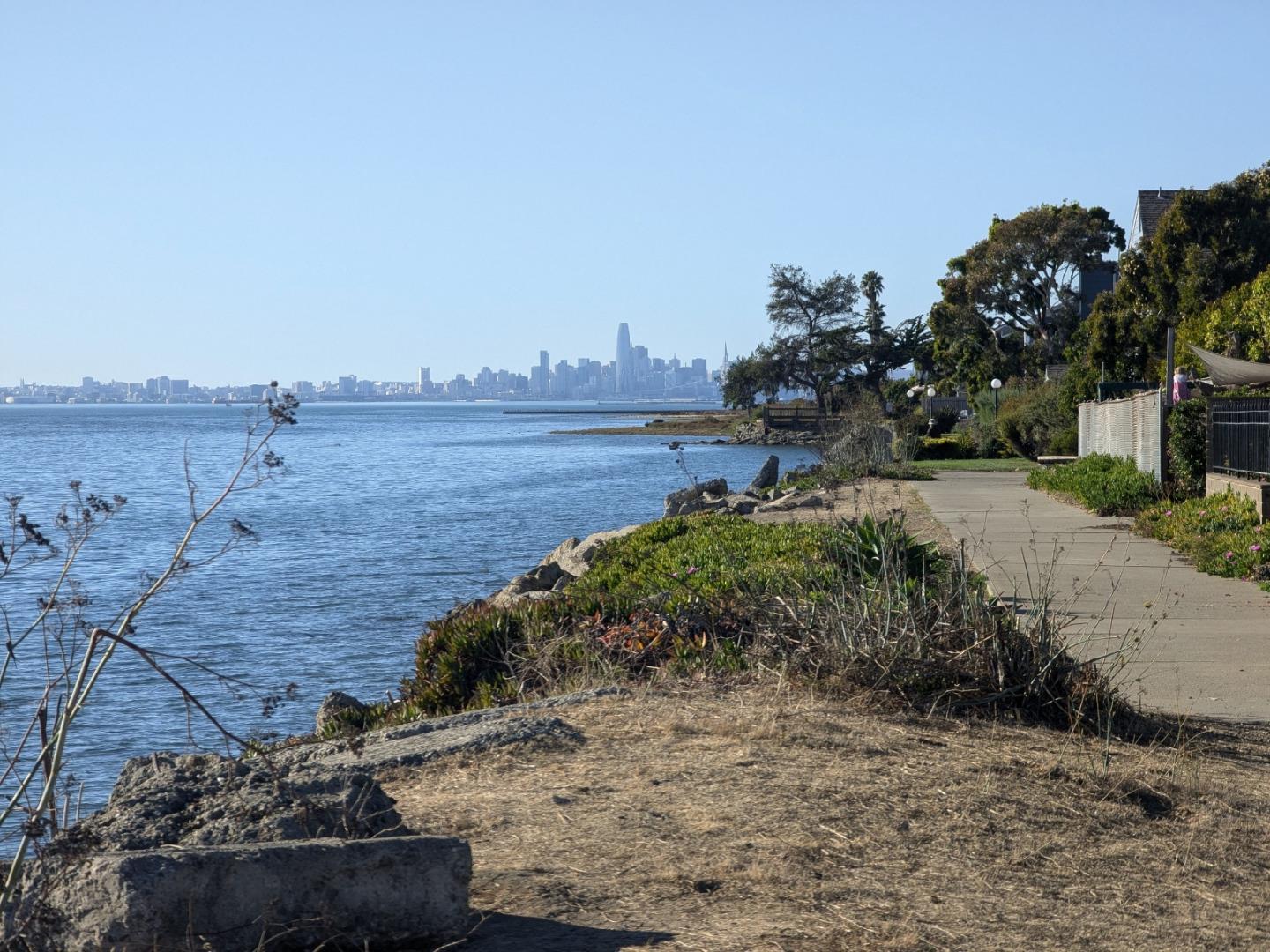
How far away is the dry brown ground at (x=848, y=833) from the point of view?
418 centimetres

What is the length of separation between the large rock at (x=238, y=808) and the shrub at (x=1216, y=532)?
33.4 feet

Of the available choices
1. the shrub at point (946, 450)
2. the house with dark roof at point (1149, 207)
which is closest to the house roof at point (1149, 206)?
the house with dark roof at point (1149, 207)

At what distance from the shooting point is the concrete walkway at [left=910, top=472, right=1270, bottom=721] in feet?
26.2

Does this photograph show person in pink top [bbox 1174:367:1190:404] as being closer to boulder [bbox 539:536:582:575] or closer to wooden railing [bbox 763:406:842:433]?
boulder [bbox 539:536:582:575]

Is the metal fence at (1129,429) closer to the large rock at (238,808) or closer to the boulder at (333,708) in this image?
the boulder at (333,708)

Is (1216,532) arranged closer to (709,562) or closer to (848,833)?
(709,562)

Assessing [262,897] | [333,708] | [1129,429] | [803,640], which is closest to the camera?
[262,897]

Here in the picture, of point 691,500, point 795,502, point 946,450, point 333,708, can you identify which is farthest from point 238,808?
point 946,450

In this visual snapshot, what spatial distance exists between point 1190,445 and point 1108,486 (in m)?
1.71

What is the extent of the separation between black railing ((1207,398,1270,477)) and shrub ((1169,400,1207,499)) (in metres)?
0.32

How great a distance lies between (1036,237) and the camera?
192ft

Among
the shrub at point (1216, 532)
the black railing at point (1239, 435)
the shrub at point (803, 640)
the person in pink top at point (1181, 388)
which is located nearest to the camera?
the shrub at point (803, 640)

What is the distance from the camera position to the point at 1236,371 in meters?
21.6

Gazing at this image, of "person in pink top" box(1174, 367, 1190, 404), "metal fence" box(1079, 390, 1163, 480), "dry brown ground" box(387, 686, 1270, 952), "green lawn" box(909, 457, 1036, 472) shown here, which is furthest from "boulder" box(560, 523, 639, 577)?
"green lawn" box(909, 457, 1036, 472)
